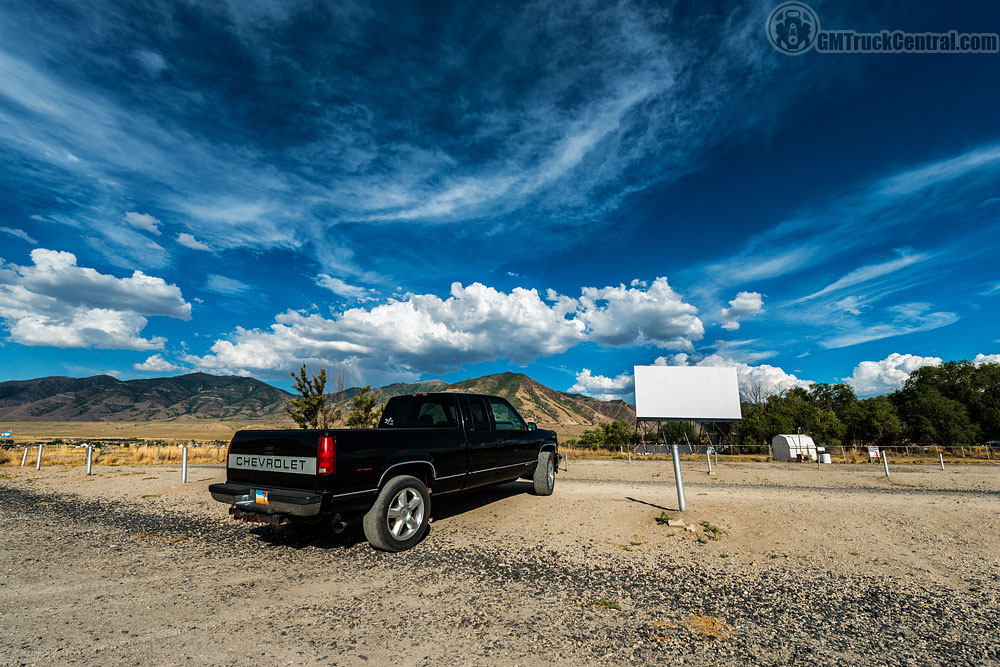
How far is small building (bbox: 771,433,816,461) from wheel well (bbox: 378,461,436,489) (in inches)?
1722

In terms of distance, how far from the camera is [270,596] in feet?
14.1

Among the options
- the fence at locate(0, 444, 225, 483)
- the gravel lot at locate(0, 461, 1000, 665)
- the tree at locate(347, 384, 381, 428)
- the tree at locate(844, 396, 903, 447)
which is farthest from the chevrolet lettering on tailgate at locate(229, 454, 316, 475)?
the tree at locate(844, 396, 903, 447)

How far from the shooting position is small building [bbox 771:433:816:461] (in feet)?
128

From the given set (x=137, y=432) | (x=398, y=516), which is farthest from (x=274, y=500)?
(x=137, y=432)

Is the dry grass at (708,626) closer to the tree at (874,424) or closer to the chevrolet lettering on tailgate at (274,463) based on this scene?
the chevrolet lettering on tailgate at (274,463)

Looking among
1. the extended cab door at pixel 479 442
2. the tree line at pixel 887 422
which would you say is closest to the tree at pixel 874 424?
the tree line at pixel 887 422

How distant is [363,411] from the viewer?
26.1m

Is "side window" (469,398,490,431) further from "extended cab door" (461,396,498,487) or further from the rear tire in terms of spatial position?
the rear tire

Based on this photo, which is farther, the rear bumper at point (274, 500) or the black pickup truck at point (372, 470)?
the black pickup truck at point (372, 470)

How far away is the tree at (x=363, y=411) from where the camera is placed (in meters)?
25.2

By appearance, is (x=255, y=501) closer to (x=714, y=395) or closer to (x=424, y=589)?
(x=424, y=589)

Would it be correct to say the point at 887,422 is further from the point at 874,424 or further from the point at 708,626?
the point at 708,626

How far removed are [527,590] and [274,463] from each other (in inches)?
136

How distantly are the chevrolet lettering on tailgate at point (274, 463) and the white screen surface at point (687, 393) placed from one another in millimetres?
37237
